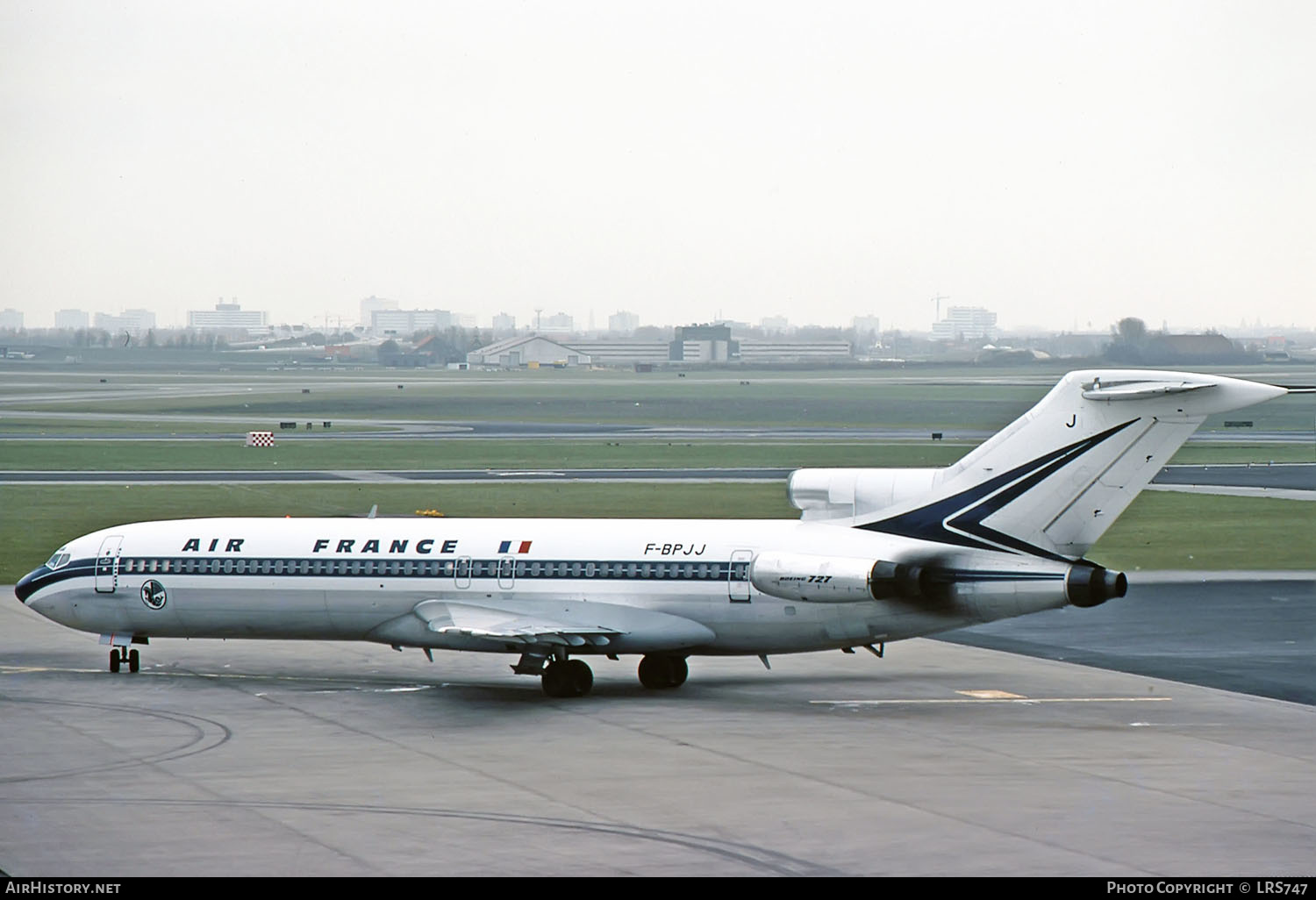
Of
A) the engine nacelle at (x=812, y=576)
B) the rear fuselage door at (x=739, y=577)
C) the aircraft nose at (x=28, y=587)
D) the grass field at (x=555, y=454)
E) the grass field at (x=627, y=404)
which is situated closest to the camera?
the engine nacelle at (x=812, y=576)

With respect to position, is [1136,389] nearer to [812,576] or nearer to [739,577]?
[812,576]

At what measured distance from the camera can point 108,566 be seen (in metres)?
38.8

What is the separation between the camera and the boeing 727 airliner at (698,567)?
107 feet

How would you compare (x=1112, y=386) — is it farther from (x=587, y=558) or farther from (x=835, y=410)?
(x=835, y=410)

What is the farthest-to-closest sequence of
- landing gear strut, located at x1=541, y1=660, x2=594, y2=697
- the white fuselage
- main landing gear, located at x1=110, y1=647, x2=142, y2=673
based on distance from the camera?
main landing gear, located at x1=110, y1=647, x2=142, y2=673 → landing gear strut, located at x1=541, y1=660, x2=594, y2=697 → the white fuselage

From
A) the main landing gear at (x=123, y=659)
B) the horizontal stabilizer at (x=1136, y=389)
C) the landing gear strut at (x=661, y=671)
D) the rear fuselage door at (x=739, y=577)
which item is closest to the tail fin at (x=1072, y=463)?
the horizontal stabilizer at (x=1136, y=389)

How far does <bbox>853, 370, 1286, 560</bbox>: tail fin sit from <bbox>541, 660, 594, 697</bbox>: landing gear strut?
7086mm

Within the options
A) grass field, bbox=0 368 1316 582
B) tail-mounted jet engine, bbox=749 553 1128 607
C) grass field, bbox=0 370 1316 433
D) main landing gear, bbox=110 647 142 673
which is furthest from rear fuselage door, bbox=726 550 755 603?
grass field, bbox=0 370 1316 433

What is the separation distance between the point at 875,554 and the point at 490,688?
837 cm

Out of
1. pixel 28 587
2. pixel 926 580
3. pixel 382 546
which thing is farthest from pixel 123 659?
pixel 926 580

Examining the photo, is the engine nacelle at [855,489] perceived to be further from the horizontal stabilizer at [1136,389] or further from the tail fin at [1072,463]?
the horizontal stabilizer at [1136,389]

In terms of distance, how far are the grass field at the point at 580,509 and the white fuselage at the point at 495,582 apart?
56.2 feet

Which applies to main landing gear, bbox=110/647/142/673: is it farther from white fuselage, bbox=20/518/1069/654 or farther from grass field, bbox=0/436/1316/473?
grass field, bbox=0/436/1316/473

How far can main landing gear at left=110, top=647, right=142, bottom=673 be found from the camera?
3872 centimetres
